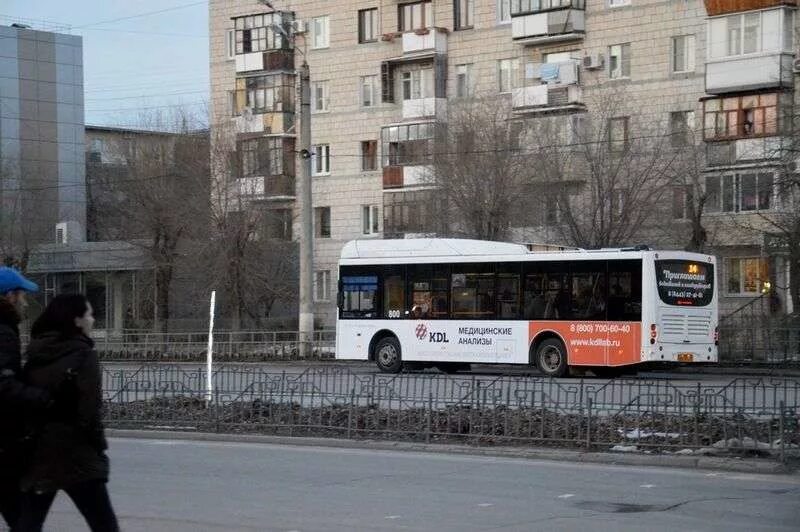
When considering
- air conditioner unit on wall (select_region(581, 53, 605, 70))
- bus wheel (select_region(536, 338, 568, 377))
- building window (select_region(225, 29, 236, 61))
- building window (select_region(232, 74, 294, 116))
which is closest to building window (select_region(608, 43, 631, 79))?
air conditioner unit on wall (select_region(581, 53, 605, 70))

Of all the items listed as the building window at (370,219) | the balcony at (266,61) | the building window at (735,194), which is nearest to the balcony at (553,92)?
the building window at (735,194)

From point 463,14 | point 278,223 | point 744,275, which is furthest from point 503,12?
point 744,275

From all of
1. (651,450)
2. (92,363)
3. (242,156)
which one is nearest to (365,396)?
(651,450)

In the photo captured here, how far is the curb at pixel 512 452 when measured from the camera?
49.1ft

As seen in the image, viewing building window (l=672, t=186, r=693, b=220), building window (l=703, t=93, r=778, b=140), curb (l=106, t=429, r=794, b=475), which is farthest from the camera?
building window (l=703, t=93, r=778, b=140)

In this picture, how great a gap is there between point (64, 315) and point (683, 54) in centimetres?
4286

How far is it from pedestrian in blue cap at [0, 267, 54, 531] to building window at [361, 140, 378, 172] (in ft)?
162

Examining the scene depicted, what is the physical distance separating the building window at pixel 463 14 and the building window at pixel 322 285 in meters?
12.5

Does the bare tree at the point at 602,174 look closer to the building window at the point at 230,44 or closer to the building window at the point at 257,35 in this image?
the building window at the point at 257,35

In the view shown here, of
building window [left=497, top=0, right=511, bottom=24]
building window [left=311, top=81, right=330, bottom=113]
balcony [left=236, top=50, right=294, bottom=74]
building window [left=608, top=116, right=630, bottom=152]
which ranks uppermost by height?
building window [left=497, top=0, right=511, bottom=24]

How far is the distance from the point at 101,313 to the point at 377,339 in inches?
1246

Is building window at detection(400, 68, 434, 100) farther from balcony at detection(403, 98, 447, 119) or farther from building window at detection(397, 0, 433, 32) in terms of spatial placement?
building window at detection(397, 0, 433, 32)

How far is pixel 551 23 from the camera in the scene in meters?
50.2

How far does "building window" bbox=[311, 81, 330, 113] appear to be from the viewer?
58.3 meters
